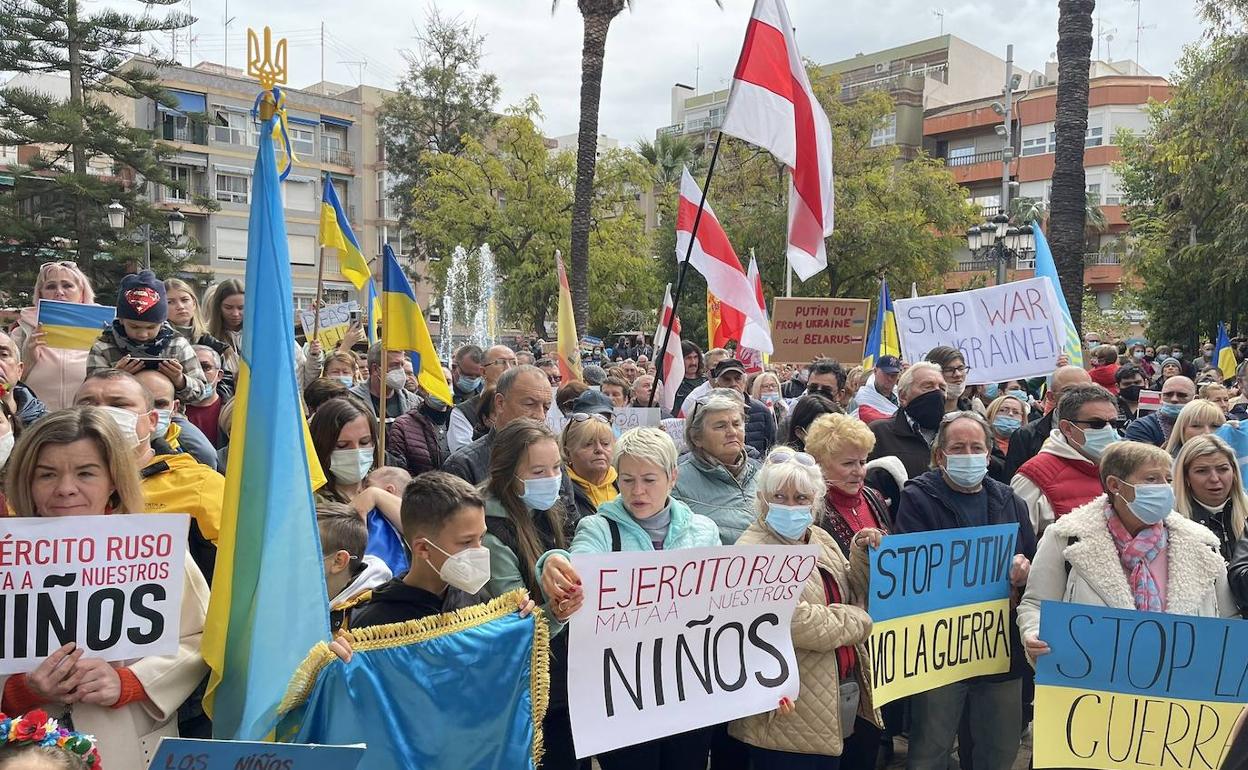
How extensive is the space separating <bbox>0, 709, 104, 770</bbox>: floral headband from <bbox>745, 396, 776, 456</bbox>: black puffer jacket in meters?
5.32

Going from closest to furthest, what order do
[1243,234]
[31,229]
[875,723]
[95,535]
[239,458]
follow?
[95,535]
[239,458]
[875,723]
[1243,234]
[31,229]

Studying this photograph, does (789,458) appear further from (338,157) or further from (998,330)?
(338,157)

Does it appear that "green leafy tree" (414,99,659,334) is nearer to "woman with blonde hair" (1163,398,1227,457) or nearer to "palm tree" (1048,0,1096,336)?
"palm tree" (1048,0,1096,336)

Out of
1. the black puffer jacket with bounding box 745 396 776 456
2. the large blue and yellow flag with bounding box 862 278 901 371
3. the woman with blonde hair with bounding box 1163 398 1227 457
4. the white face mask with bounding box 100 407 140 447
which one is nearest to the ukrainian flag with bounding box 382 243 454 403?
the black puffer jacket with bounding box 745 396 776 456

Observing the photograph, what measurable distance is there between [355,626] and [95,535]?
756mm

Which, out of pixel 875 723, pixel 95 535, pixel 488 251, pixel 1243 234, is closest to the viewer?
pixel 95 535

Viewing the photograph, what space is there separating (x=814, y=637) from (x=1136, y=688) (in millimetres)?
1274

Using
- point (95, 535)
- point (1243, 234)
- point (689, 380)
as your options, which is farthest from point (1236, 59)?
point (95, 535)

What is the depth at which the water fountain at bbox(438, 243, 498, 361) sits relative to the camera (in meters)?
35.6

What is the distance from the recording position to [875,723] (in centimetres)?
406

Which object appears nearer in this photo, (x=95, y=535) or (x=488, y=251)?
(x=95, y=535)

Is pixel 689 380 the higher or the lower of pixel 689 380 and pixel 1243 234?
the lower

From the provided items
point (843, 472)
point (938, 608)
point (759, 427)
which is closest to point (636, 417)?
point (759, 427)

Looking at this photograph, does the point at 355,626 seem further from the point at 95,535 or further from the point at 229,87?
the point at 229,87
